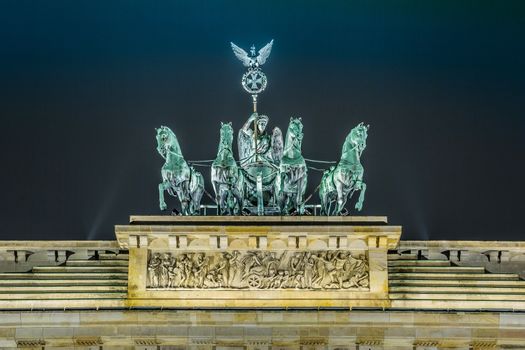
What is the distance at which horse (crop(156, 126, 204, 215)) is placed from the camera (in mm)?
36625

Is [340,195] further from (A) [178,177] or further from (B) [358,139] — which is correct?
(A) [178,177]

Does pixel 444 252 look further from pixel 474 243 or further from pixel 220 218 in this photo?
pixel 220 218

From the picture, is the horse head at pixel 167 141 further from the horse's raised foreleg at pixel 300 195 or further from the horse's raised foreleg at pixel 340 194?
the horse's raised foreleg at pixel 340 194

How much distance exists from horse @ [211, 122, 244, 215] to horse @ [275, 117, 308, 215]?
100 centimetres

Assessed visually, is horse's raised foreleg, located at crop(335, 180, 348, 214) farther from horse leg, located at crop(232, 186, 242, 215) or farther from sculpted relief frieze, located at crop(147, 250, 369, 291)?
horse leg, located at crop(232, 186, 242, 215)

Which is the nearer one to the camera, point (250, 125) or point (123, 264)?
point (123, 264)

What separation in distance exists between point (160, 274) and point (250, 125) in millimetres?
5317

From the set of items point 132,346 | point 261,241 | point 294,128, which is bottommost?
point 132,346

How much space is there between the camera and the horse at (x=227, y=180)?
36562 millimetres

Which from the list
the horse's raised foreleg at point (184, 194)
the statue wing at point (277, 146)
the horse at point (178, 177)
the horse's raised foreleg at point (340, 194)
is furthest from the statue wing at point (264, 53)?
the horse's raised foreleg at point (340, 194)

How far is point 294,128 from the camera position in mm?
36625

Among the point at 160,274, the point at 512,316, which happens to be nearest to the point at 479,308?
the point at 512,316

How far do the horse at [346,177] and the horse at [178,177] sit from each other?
10.4ft

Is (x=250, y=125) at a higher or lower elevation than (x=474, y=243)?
higher
